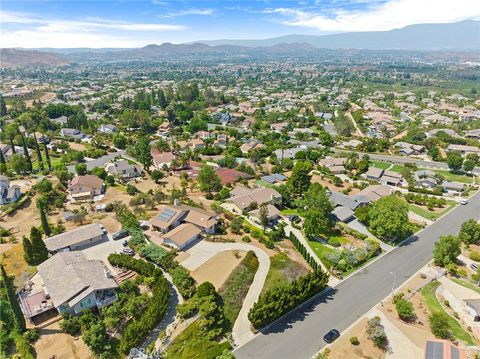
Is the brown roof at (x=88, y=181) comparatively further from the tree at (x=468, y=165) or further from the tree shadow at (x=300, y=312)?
the tree at (x=468, y=165)

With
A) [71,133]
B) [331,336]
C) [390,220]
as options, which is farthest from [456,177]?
[71,133]

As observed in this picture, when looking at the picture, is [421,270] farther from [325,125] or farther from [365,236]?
[325,125]

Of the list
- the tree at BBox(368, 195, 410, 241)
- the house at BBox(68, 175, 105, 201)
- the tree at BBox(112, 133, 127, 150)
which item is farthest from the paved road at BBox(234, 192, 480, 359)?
the tree at BBox(112, 133, 127, 150)

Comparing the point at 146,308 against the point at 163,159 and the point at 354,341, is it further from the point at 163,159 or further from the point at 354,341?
the point at 163,159

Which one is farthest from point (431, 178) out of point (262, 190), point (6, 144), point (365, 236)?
point (6, 144)

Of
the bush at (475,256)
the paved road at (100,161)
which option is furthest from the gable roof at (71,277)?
the bush at (475,256)
